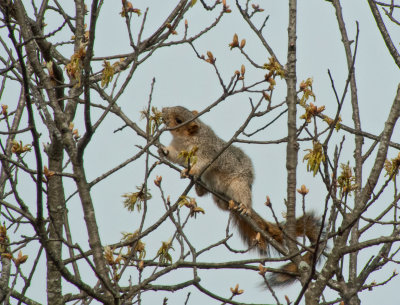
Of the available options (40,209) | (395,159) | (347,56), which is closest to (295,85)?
(347,56)

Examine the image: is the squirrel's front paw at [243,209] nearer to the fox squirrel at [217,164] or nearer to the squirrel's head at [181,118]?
the fox squirrel at [217,164]

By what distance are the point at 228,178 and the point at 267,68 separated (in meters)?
3.14

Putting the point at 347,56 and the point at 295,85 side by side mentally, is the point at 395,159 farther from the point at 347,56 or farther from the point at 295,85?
the point at 347,56

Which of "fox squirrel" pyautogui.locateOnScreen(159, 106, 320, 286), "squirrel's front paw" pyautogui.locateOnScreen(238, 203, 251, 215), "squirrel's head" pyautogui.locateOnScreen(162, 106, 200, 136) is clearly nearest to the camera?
"squirrel's front paw" pyautogui.locateOnScreen(238, 203, 251, 215)

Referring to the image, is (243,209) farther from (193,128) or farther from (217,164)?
(193,128)

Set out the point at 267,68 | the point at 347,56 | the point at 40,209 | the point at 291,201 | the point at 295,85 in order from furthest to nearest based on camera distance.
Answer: the point at 347,56 < the point at 295,85 < the point at 291,201 < the point at 267,68 < the point at 40,209

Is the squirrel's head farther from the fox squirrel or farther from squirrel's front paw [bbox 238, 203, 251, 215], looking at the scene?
squirrel's front paw [bbox 238, 203, 251, 215]

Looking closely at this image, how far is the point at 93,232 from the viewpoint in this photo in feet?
10.8

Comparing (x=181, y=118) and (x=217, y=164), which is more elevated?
(x=181, y=118)

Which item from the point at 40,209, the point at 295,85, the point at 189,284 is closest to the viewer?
the point at 40,209

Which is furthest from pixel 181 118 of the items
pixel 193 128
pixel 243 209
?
pixel 243 209

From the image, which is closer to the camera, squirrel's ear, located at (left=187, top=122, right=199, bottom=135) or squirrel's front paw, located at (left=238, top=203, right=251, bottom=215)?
squirrel's front paw, located at (left=238, top=203, right=251, bottom=215)

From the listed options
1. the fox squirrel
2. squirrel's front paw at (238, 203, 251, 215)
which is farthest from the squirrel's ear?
squirrel's front paw at (238, 203, 251, 215)

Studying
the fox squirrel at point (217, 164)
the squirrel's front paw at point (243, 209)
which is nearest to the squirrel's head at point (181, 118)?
the fox squirrel at point (217, 164)
